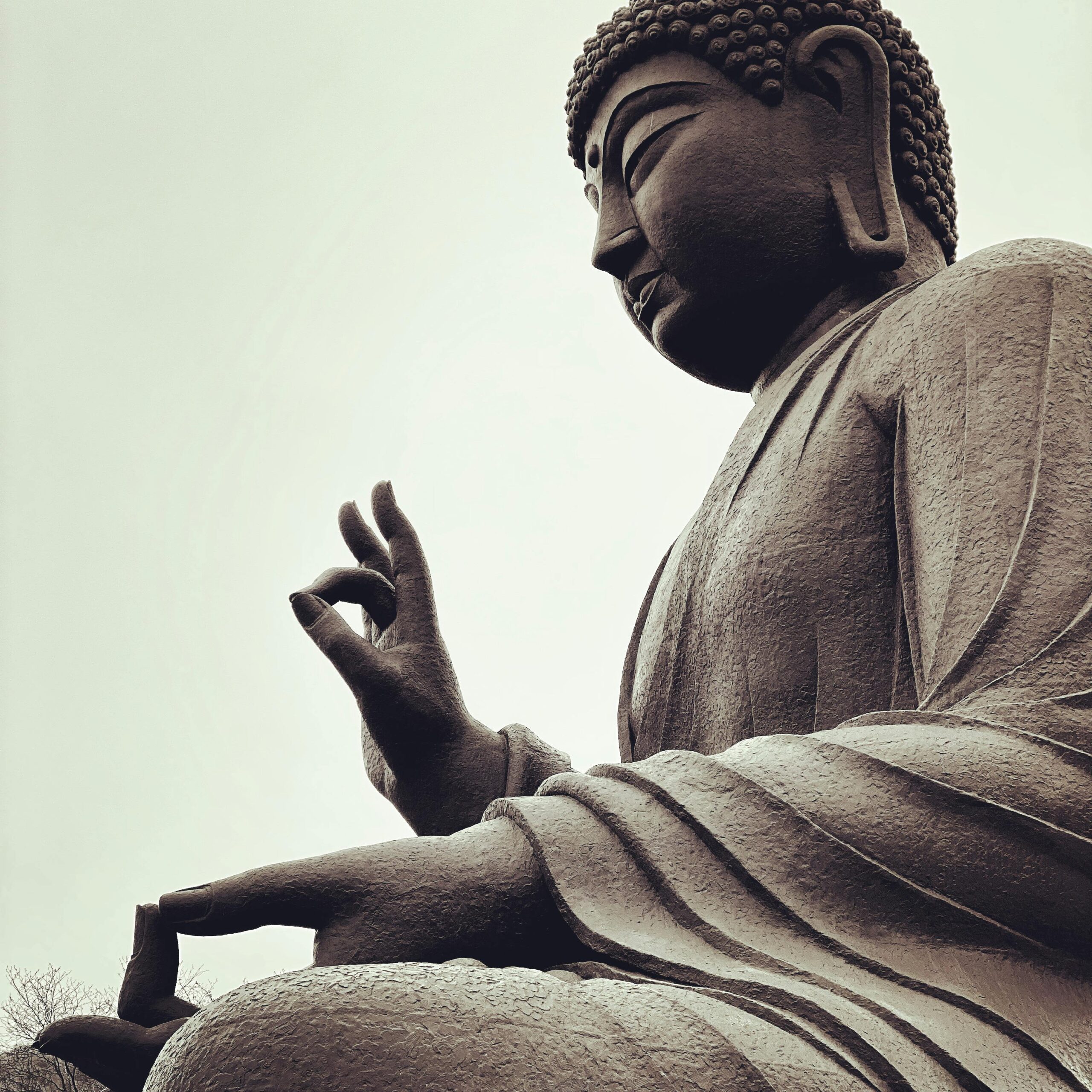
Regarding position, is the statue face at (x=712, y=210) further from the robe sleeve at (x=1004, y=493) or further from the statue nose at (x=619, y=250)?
the robe sleeve at (x=1004, y=493)

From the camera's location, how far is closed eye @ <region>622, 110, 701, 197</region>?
4.04 meters

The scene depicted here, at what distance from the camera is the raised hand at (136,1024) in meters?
2.42

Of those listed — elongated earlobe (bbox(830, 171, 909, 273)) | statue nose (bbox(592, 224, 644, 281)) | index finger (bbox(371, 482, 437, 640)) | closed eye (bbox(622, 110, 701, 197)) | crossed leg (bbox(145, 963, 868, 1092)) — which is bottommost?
crossed leg (bbox(145, 963, 868, 1092))

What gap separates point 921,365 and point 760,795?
131 cm

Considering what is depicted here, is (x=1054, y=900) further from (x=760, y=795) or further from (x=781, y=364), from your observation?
(x=781, y=364)

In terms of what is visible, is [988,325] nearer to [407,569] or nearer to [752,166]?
[752,166]

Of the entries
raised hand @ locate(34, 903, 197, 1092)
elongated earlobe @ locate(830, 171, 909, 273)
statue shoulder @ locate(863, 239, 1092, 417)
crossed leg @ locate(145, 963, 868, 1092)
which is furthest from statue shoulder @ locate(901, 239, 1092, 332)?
raised hand @ locate(34, 903, 197, 1092)

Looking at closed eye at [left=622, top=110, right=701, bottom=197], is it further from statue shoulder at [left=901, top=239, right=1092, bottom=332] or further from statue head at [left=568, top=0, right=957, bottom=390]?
statue shoulder at [left=901, top=239, right=1092, bottom=332]

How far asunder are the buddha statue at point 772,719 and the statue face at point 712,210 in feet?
0.04

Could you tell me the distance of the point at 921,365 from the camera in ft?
11.0

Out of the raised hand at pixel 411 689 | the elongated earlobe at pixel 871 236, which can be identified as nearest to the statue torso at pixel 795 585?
the elongated earlobe at pixel 871 236

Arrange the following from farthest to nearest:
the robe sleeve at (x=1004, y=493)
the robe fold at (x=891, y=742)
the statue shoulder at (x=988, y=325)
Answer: the statue shoulder at (x=988, y=325), the robe sleeve at (x=1004, y=493), the robe fold at (x=891, y=742)

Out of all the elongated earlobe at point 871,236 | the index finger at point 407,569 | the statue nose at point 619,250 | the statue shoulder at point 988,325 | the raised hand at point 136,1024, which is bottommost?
the raised hand at point 136,1024

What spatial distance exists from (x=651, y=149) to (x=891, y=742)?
210cm
